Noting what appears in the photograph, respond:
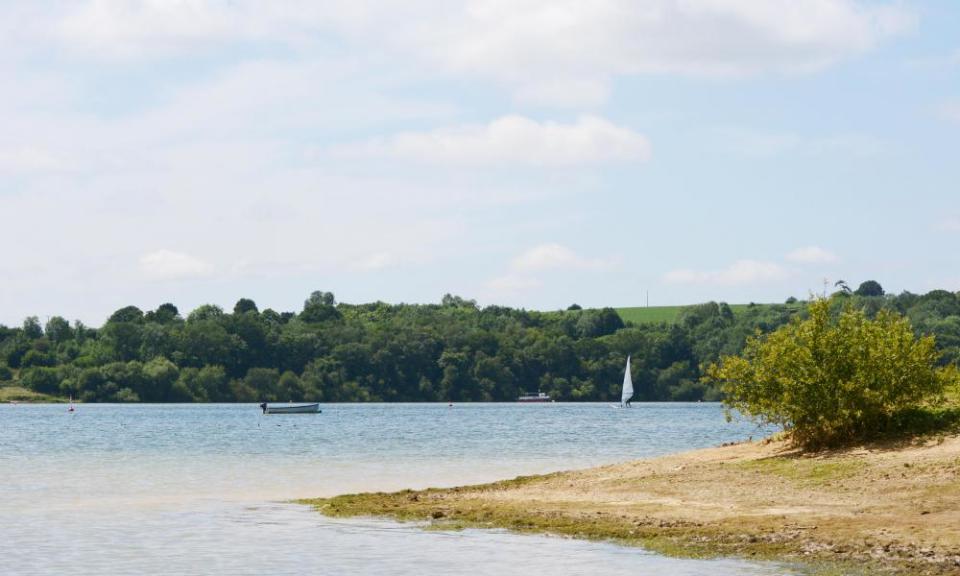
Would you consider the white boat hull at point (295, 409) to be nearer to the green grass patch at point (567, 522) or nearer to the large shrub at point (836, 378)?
the green grass patch at point (567, 522)

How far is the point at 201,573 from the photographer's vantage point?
28047mm

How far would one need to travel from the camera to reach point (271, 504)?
41938mm

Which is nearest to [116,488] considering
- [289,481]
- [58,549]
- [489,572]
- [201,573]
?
[289,481]

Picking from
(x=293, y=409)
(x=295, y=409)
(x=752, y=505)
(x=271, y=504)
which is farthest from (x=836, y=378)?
(x=295, y=409)

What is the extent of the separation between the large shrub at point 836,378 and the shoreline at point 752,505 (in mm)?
986

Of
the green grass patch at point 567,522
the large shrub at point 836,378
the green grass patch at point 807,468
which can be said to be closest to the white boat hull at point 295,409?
the green grass patch at point 567,522

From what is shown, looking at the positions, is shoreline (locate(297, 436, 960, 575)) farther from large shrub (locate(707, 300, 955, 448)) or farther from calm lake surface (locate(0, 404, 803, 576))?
calm lake surface (locate(0, 404, 803, 576))

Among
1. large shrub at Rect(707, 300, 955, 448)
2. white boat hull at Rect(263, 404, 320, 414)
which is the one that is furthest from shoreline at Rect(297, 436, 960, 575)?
white boat hull at Rect(263, 404, 320, 414)

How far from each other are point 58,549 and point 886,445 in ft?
68.8

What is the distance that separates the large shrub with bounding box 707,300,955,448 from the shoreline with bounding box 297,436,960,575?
38.8 inches

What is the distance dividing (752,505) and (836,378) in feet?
24.9

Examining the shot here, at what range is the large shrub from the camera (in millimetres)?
38219

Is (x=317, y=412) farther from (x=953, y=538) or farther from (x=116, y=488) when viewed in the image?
(x=953, y=538)

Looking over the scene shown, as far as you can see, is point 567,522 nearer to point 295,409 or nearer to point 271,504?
point 271,504
